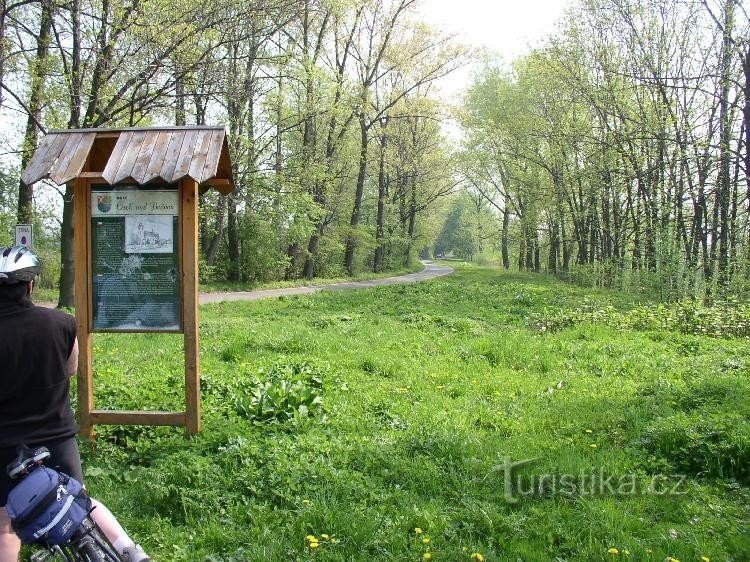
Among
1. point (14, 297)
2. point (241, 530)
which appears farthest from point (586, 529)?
point (14, 297)

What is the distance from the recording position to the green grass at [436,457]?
3725mm

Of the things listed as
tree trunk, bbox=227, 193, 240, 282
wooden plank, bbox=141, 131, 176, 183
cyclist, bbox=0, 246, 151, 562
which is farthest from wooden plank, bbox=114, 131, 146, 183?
tree trunk, bbox=227, 193, 240, 282

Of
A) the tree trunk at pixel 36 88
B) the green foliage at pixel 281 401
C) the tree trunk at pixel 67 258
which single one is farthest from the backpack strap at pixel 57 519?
the tree trunk at pixel 67 258

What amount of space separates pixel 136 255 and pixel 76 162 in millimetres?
942

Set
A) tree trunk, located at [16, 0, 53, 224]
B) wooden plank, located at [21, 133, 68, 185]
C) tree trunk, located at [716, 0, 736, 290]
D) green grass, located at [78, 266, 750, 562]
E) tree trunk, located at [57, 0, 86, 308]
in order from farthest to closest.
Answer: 1. tree trunk, located at [716, 0, 736, 290]
2. tree trunk, located at [16, 0, 53, 224]
3. tree trunk, located at [57, 0, 86, 308]
4. wooden plank, located at [21, 133, 68, 185]
5. green grass, located at [78, 266, 750, 562]

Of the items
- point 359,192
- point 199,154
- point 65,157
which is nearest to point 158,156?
point 199,154

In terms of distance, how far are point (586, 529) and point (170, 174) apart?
424 centimetres

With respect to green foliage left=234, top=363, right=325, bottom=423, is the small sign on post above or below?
above

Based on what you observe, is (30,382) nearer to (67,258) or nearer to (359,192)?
(67,258)

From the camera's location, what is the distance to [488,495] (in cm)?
431

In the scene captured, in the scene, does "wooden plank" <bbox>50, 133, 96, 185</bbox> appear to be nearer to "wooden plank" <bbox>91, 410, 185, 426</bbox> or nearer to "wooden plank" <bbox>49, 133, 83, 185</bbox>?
"wooden plank" <bbox>49, 133, 83, 185</bbox>

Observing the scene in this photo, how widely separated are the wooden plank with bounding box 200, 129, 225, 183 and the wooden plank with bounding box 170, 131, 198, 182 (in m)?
0.15

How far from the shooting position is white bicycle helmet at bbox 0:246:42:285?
2721mm

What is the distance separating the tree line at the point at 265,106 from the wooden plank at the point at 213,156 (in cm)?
354
